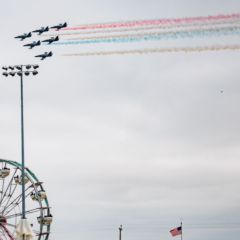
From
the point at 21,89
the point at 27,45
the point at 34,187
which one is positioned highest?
the point at 27,45

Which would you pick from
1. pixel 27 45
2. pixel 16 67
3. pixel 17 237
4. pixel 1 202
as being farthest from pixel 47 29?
pixel 17 237

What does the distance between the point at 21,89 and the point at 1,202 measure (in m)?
17.8

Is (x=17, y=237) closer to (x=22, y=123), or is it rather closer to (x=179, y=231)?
(x=22, y=123)

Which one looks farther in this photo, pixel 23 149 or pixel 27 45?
pixel 27 45

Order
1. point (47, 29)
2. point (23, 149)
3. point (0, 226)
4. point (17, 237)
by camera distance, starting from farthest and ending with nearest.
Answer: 1. point (47, 29)
2. point (0, 226)
3. point (17, 237)
4. point (23, 149)

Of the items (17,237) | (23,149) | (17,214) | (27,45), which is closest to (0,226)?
(17,214)

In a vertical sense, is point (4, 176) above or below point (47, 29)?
below

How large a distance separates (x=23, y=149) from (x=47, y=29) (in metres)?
22.5

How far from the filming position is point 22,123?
67438 mm

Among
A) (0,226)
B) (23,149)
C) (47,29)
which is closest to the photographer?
(23,149)

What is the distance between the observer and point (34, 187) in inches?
3187

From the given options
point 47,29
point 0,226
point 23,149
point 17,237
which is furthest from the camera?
point 47,29

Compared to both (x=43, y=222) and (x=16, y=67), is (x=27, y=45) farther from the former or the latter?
(x=43, y=222)

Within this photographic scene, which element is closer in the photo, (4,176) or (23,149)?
(23,149)
